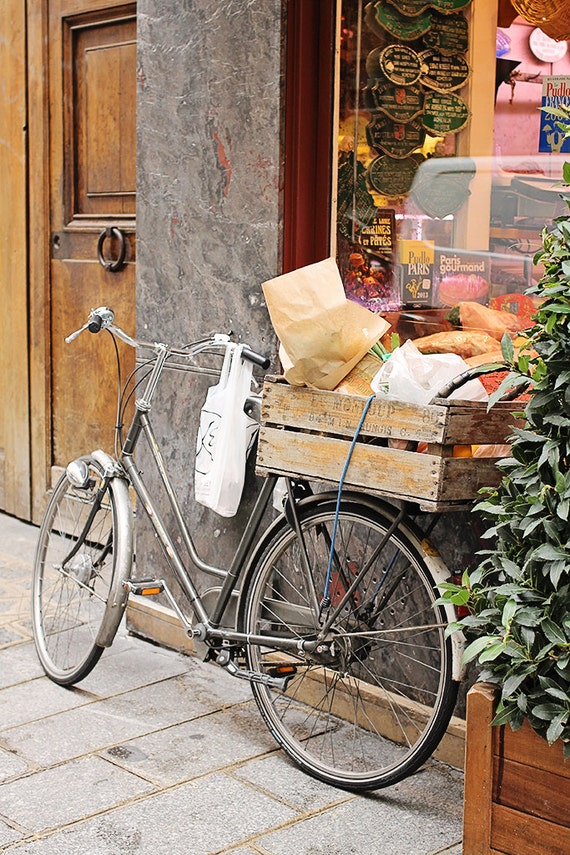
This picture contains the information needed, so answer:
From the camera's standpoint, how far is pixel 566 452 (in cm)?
251

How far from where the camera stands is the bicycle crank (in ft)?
11.6

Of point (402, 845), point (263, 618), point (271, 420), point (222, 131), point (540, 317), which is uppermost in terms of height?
point (222, 131)

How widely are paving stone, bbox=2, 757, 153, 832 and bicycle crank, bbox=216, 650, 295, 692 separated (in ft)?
1.47

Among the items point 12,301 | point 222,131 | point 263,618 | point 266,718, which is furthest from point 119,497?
point 12,301

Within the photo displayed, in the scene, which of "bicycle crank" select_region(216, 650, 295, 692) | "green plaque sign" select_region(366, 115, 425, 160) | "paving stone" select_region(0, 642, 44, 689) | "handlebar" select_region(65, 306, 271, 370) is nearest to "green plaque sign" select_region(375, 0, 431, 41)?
"green plaque sign" select_region(366, 115, 425, 160)

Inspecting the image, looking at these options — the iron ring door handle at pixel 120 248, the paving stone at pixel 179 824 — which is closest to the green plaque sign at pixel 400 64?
the iron ring door handle at pixel 120 248

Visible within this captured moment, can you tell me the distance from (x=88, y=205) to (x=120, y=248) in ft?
1.43

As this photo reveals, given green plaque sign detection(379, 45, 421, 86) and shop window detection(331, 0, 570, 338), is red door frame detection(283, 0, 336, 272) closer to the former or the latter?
shop window detection(331, 0, 570, 338)

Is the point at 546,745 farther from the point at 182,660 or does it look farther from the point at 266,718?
the point at 182,660

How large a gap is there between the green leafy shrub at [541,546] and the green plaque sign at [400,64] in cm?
141

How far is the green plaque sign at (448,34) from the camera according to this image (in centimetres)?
373

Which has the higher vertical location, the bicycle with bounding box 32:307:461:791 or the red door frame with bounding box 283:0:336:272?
the red door frame with bounding box 283:0:336:272

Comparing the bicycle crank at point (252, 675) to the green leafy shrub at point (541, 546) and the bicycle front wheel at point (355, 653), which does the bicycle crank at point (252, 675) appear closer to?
the bicycle front wheel at point (355, 653)

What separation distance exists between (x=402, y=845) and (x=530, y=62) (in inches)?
91.8
